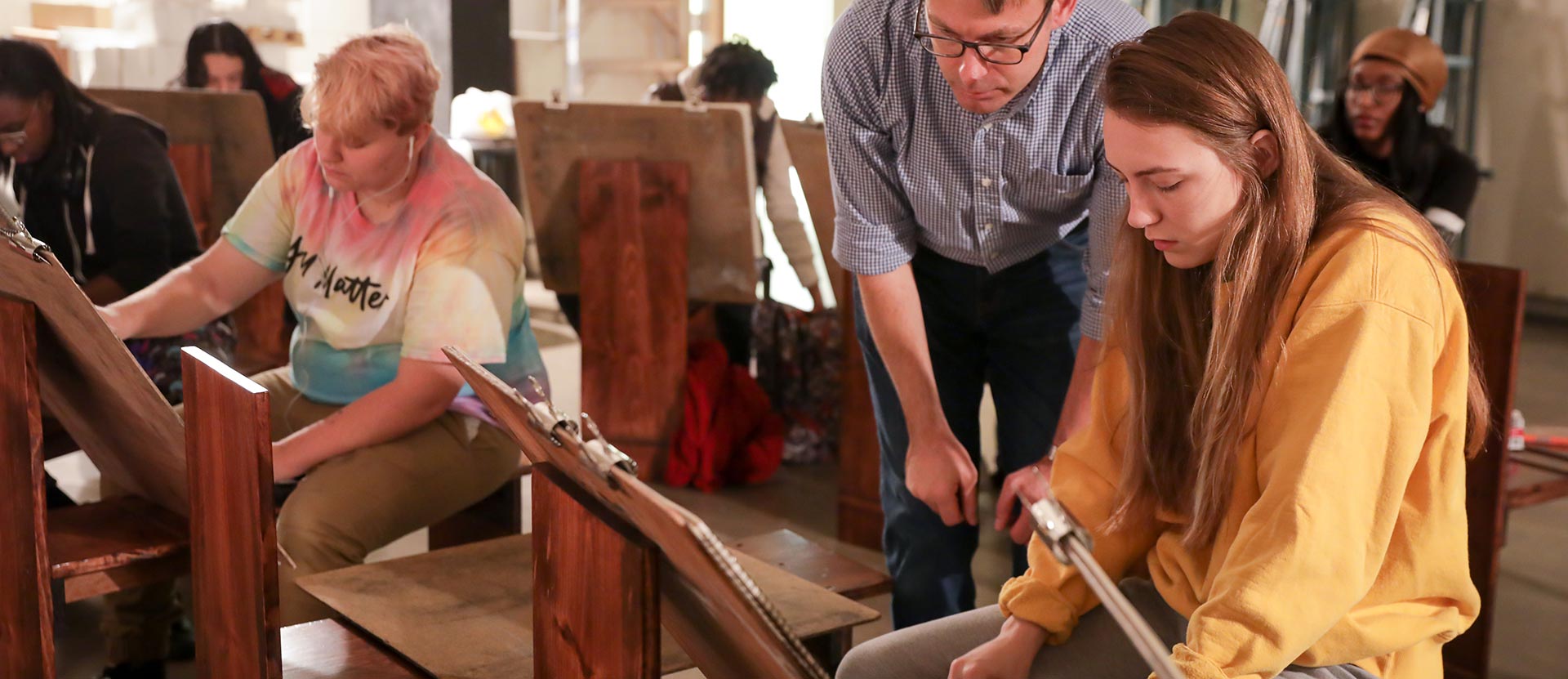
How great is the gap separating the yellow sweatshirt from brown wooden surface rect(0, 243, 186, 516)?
1055 millimetres

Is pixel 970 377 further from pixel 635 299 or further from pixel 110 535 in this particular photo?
pixel 635 299

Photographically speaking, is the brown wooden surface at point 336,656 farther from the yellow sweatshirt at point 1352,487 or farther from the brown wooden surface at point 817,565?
the yellow sweatshirt at point 1352,487

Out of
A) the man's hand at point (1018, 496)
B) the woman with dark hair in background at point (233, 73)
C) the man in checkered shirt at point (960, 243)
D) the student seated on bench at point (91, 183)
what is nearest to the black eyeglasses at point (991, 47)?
the man in checkered shirt at point (960, 243)

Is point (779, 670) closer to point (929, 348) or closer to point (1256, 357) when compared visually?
point (1256, 357)

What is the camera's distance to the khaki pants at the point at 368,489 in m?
1.93

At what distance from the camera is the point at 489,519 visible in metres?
2.32

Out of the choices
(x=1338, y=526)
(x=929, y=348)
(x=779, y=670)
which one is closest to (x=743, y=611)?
(x=779, y=670)

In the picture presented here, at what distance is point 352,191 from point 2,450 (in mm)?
735

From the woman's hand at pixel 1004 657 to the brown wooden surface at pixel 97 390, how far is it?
0.84 m

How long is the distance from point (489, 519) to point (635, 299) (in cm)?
132

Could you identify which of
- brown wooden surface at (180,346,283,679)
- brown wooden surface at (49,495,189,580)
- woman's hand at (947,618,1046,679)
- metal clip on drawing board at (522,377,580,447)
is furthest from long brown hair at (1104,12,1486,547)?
brown wooden surface at (49,495,189,580)

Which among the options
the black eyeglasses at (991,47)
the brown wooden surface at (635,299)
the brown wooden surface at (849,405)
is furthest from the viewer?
the brown wooden surface at (635,299)

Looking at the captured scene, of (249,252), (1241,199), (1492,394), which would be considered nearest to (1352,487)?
(1241,199)

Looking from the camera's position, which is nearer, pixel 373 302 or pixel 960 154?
pixel 960 154
